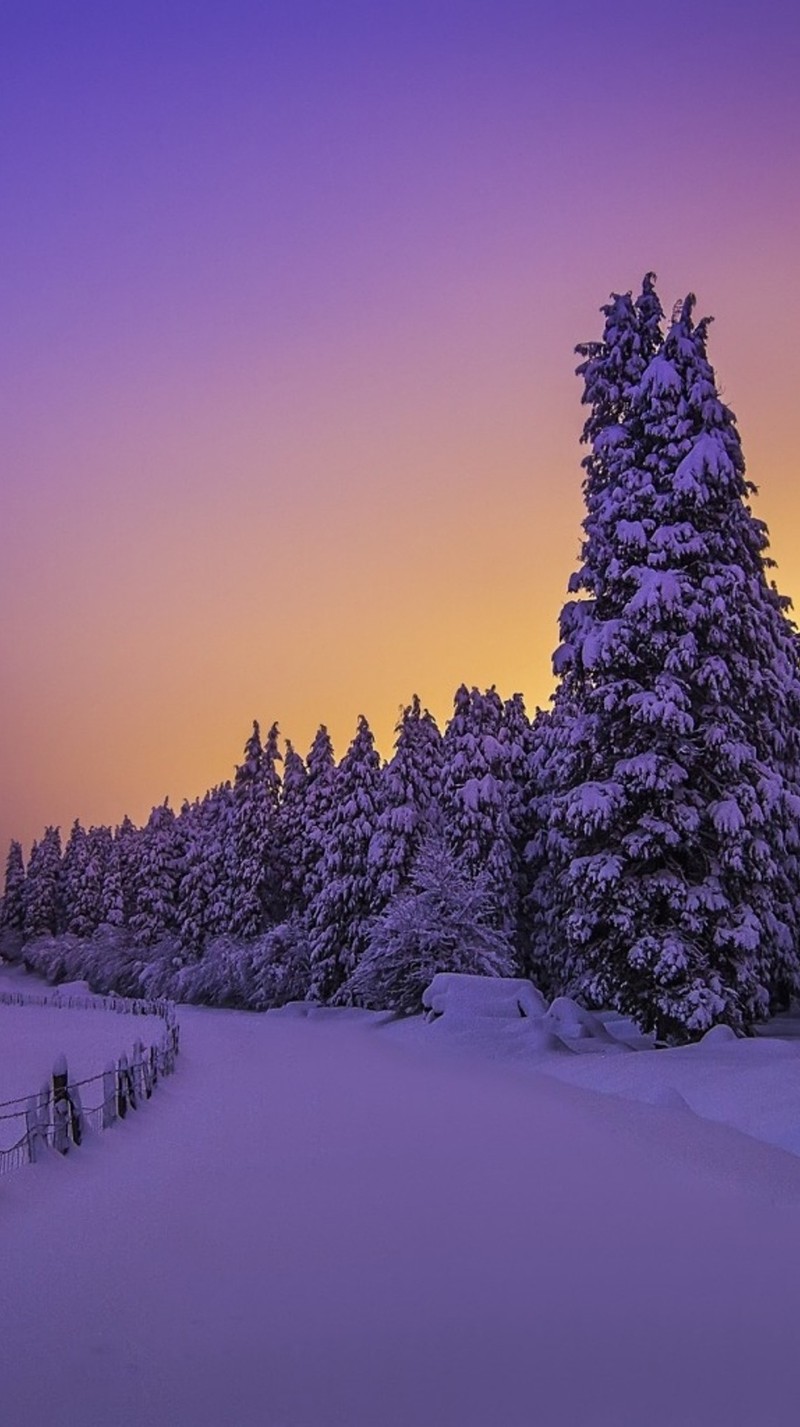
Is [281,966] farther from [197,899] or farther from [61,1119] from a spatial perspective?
[61,1119]

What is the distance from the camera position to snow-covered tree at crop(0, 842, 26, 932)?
12175 centimetres

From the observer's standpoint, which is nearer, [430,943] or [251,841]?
[430,943]

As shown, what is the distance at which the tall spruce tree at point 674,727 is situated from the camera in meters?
19.3

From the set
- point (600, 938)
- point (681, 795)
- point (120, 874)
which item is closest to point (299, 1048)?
point (600, 938)

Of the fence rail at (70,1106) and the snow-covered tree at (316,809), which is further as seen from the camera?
the snow-covered tree at (316,809)

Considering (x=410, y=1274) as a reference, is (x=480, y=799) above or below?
above

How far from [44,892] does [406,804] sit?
80.7 meters

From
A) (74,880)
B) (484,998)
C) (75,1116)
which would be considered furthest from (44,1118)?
(74,880)

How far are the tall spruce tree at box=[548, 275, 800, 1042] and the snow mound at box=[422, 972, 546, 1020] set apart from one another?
3448 mm

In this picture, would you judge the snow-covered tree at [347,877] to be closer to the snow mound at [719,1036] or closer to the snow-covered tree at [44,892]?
the snow mound at [719,1036]

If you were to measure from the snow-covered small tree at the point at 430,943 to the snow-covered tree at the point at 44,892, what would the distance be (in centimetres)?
8732

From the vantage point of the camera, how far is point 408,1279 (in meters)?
5.39

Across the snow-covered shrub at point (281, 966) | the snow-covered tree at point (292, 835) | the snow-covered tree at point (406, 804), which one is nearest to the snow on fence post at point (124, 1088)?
the snow-covered tree at point (406, 804)

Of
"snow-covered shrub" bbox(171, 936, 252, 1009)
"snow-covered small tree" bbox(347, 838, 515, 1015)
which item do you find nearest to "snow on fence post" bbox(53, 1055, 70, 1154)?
"snow-covered small tree" bbox(347, 838, 515, 1015)
